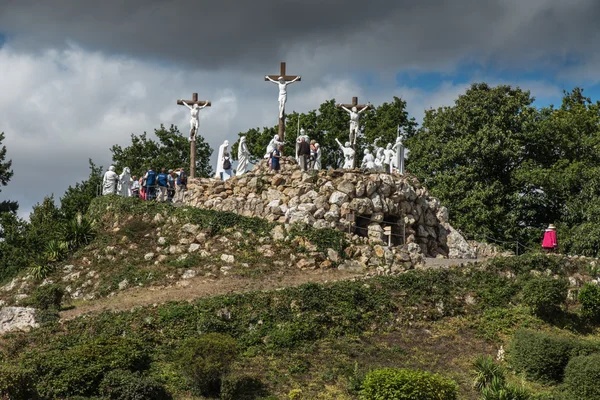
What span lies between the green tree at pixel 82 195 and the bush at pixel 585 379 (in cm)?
2863

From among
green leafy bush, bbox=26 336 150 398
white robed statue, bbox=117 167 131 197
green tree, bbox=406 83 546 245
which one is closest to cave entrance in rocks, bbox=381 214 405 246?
green tree, bbox=406 83 546 245

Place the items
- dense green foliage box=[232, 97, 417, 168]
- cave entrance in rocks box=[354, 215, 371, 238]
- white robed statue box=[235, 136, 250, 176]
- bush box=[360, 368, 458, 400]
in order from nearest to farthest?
bush box=[360, 368, 458, 400]
cave entrance in rocks box=[354, 215, 371, 238]
white robed statue box=[235, 136, 250, 176]
dense green foliage box=[232, 97, 417, 168]

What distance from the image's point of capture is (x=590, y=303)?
2477 centimetres

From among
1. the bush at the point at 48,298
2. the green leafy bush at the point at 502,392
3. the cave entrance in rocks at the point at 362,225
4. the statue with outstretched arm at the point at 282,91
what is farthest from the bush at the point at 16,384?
the statue with outstretched arm at the point at 282,91

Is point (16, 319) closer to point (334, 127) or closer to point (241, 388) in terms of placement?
point (241, 388)

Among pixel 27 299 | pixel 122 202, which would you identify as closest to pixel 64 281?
pixel 27 299

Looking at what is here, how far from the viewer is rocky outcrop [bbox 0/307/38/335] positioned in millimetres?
23972

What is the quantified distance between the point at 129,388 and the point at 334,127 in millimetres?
32473

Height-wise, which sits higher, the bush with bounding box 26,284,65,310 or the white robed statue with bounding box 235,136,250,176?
the white robed statue with bounding box 235,136,250,176

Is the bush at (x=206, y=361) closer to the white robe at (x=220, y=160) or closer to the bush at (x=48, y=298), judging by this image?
the bush at (x=48, y=298)

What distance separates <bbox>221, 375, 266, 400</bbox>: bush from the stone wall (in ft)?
37.0

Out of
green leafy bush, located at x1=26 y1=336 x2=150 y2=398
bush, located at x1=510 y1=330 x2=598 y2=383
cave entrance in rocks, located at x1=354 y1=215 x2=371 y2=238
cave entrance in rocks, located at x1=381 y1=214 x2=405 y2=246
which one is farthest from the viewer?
cave entrance in rocks, located at x1=381 y1=214 x2=405 y2=246

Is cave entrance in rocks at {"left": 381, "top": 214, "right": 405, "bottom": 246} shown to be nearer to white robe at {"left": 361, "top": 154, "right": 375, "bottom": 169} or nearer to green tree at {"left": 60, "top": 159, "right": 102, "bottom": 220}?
white robe at {"left": 361, "top": 154, "right": 375, "bottom": 169}

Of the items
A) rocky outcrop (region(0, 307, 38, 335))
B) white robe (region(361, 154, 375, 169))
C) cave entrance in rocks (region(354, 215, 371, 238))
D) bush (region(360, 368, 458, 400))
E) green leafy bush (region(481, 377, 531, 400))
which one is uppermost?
white robe (region(361, 154, 375, 169))
